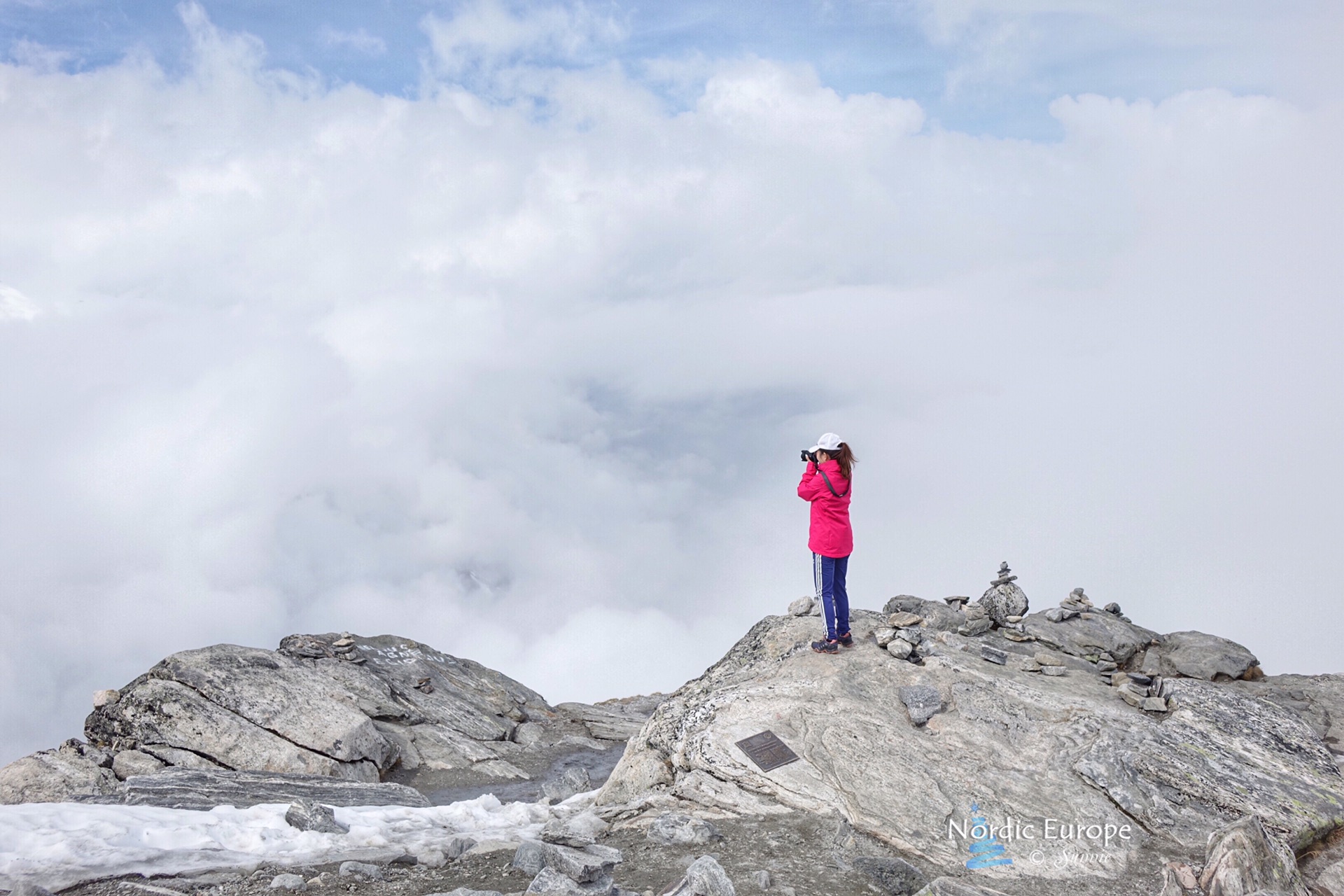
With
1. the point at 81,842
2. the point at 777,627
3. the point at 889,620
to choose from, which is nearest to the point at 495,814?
the point at 81,842

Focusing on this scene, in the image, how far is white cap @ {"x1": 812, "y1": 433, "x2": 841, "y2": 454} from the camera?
47.7 feet

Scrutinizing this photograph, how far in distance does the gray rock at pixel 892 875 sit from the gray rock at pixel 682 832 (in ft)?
6.29

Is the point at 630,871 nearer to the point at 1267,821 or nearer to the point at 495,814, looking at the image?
the point at 495,814

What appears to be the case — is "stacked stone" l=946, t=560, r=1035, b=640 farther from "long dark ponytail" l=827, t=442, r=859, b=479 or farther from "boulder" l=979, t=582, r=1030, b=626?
"long dark ponytail" l=827, t=442, r=859, b=479

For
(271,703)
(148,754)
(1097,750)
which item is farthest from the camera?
(271,703)

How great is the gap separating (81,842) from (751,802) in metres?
8.08

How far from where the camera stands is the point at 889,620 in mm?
17312

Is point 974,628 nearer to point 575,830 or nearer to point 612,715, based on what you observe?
point 575,830

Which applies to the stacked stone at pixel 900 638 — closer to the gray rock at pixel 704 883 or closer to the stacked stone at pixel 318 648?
the gray rock at pixel 704 883

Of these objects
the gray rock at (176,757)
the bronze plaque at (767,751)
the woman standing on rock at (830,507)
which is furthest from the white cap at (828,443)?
the gray rock at (176,757)

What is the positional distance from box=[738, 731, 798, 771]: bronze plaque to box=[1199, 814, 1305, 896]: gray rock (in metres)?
5.08

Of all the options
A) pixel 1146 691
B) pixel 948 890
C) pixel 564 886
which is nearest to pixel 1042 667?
pixel 1146 691

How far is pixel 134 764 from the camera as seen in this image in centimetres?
1914

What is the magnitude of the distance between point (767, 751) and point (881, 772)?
63.5 inches
